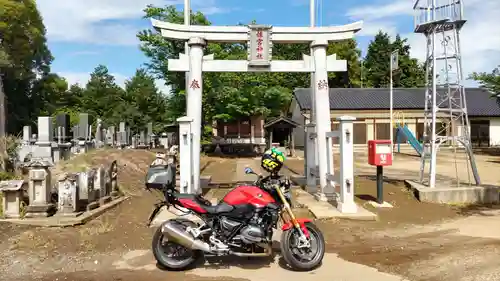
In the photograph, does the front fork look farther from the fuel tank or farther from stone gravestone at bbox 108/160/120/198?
stone gravestone at bbox 108/160/120/198

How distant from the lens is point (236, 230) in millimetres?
5469

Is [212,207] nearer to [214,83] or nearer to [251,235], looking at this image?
[251,235]

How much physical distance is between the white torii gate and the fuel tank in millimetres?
4440

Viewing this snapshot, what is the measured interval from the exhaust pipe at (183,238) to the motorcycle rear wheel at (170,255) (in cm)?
17

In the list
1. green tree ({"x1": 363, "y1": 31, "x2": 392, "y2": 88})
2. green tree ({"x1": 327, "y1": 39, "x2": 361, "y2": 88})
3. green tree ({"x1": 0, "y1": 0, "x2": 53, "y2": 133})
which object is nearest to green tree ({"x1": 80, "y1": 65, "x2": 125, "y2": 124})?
green tree ({"x1": 0, "y1": 0, "x2": 53, "y2": 133})

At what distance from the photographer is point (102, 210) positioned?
8.66m

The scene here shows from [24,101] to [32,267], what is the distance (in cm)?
4116

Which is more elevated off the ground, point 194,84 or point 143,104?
point 143,104

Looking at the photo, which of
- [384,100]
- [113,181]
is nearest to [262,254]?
[113,181]

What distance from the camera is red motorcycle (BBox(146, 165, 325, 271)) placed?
17.8 ft

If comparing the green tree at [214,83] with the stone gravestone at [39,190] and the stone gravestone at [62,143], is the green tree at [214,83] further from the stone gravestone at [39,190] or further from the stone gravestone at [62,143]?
the stone gravestone at [39,190]

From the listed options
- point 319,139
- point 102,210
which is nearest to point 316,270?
point 102,210

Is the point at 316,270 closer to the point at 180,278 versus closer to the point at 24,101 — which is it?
the point at 180,278

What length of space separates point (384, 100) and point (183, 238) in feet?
111
